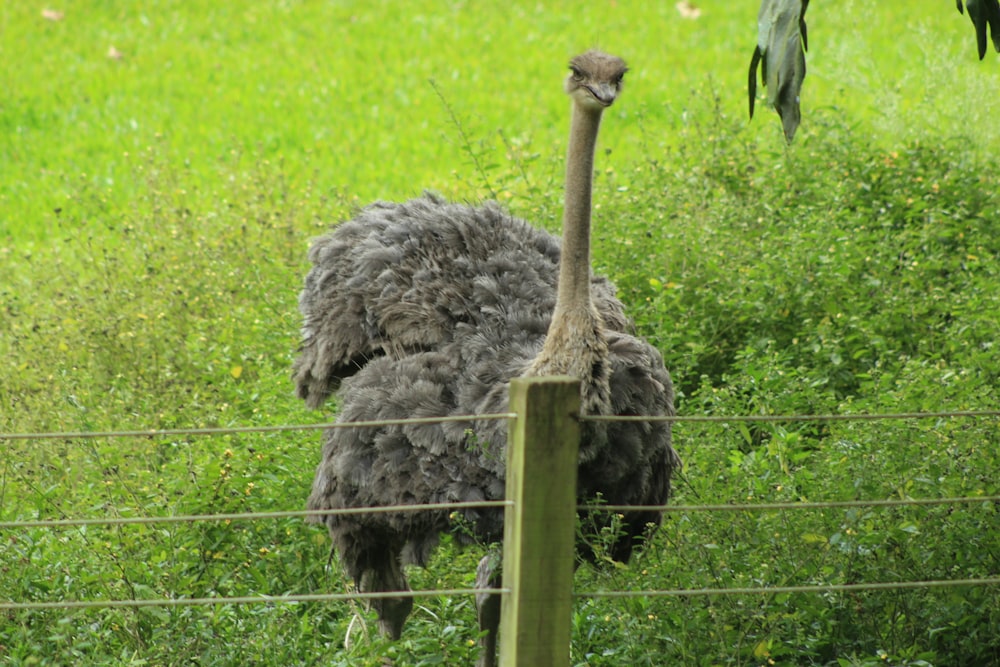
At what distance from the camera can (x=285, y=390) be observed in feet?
20.0

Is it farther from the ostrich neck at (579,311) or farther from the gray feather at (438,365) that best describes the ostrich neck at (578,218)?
the gray feather at (438,365)

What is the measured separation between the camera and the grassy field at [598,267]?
423 centimetres

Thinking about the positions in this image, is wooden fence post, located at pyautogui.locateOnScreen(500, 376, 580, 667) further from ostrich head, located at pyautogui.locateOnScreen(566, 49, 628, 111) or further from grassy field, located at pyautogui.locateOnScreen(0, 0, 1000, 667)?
ostrich head, located at pyautogui.locateOnScreen(566, 49, 628, 111)

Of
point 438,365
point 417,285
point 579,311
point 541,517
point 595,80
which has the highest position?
Answer: point 595,80

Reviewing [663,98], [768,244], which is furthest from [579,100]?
[663,98]

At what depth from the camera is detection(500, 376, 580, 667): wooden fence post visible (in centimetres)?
321

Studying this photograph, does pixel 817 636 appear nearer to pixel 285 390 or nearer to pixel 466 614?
pixel 466 614

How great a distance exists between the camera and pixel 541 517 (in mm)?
3260

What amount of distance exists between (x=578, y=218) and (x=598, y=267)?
2.63m

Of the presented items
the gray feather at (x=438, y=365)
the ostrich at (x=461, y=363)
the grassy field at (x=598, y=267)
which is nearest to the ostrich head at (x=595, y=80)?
the ostrich at (x=461, y=363)

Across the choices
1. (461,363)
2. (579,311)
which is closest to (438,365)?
(461,363)

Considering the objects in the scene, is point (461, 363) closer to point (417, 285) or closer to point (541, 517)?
point (417, 285)

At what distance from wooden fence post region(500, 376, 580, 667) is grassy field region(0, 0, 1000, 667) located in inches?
30.6

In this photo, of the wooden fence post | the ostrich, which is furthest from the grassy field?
the wooden fence post
